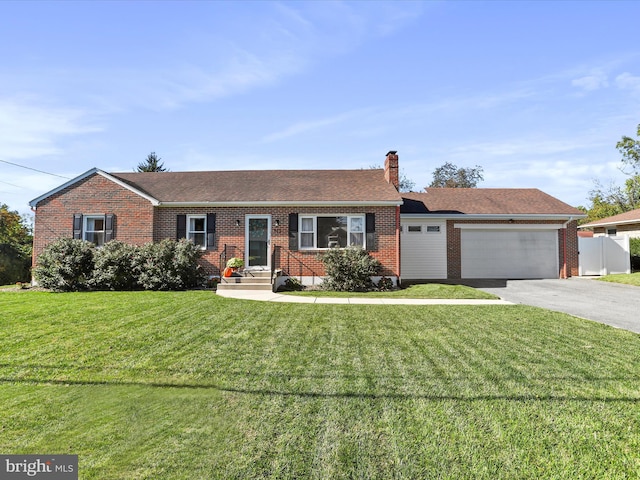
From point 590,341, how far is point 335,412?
17.0 feet

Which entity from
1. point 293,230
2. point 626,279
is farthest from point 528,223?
point 293,230

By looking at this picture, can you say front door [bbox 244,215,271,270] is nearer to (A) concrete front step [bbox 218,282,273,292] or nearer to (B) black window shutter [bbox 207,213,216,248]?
(B) black window shutter [bbox 207,213,216,248]

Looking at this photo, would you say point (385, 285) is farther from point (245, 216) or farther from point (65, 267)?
point (65, 267)

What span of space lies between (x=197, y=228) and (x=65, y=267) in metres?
4.68

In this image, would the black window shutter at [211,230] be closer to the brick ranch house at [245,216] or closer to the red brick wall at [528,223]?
the brick ranch house at [245,216]

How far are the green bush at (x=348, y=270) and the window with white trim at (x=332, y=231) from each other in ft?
2.79

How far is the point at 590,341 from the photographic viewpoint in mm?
5973

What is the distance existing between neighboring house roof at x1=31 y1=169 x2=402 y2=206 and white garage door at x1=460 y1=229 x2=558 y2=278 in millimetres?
5838

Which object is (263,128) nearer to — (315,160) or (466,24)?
(315,160)

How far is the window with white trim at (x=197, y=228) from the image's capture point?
14094 mm

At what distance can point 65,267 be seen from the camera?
12211mm

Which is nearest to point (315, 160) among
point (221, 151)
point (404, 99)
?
point (221, 151)

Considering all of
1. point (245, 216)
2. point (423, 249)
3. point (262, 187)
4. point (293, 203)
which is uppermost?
point (262, 187)

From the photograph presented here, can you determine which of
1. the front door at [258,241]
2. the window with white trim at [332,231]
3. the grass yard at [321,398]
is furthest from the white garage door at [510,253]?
the grass yard at [321,398]
